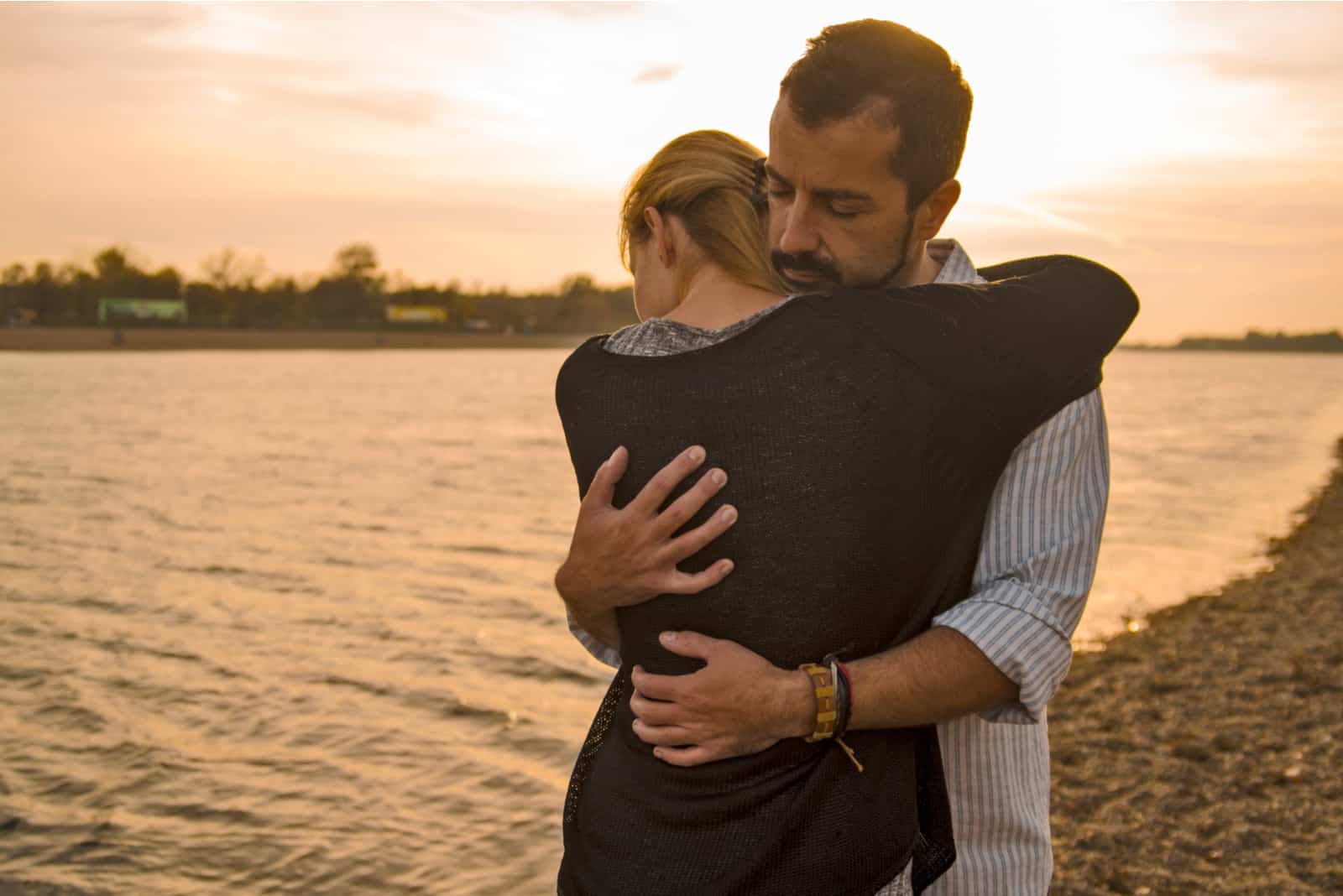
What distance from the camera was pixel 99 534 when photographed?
630 inches

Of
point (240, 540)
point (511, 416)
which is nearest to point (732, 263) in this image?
point (240, 540)

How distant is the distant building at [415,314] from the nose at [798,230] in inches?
4846

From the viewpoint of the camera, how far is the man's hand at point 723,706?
1.66 metres

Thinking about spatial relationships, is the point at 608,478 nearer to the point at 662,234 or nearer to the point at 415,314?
the point at 662,234

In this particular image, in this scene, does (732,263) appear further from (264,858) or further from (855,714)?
(264,858)

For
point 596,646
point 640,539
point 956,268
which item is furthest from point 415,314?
point 640,539

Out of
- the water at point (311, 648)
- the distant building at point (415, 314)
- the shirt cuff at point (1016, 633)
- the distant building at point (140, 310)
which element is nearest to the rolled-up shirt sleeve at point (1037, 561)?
the shirt cuff at point (1016, 633)

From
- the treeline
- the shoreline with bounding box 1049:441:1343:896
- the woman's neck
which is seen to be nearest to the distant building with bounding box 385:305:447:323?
the treeline

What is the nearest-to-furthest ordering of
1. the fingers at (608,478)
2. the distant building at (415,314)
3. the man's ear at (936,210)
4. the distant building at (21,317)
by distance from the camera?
the fingers at (608,478)
the man's ear at (936,210)
the distant building at (21,317)
the distant building at (415,314)

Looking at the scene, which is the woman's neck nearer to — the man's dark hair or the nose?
the nose

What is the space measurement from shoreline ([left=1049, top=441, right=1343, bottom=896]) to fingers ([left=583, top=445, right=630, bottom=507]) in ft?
12.9

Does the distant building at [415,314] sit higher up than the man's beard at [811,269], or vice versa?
the distant building at [415,314]

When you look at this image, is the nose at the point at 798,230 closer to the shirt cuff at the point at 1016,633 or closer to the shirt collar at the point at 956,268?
the shirt collar at the point at 956,268

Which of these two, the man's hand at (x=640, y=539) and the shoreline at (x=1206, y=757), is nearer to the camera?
the man's hand at (x=640, y=539)
